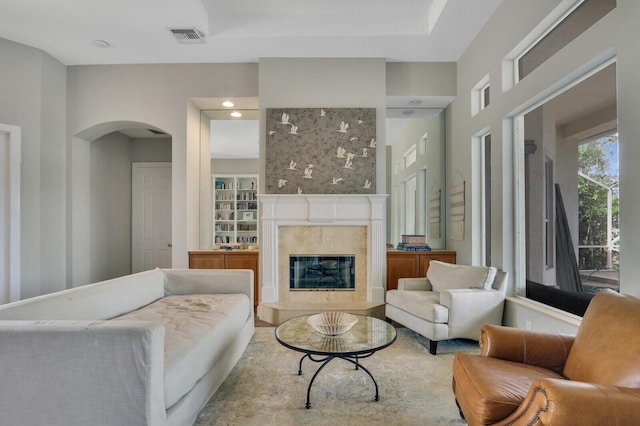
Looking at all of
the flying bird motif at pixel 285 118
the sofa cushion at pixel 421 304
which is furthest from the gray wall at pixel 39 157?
the sofa cushion at pixel 421 304

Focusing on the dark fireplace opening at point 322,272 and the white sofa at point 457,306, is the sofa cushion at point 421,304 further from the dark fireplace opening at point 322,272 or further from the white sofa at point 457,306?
the dark fireplace opening at point 322,272

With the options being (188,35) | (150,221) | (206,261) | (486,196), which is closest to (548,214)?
(486,196)

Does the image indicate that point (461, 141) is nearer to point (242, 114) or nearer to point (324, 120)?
point (324, 120)

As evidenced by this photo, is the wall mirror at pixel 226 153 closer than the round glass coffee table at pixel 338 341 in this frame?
No

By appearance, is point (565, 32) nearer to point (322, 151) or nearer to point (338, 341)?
point (322, 151)

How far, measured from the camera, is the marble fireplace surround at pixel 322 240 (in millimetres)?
4184

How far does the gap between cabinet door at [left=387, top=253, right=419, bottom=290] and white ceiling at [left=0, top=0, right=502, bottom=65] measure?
2.63 m

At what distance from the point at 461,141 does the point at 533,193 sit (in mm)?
1534

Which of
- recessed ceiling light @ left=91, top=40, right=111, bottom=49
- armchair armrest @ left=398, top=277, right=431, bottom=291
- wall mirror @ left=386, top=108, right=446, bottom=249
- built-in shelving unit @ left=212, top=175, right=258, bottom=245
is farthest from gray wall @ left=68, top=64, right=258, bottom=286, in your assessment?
armchair armrest @ left=398, top=277, right=431, bottom=291

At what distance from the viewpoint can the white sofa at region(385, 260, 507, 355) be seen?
305 cm

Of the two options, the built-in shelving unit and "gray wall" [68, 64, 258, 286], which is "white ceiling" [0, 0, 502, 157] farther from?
the built-in shelving unit

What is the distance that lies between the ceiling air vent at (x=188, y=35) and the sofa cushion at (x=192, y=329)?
2.85m

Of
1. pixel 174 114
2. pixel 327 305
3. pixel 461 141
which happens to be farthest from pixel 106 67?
pixel 461 141

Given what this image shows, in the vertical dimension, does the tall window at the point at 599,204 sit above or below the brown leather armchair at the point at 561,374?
above
